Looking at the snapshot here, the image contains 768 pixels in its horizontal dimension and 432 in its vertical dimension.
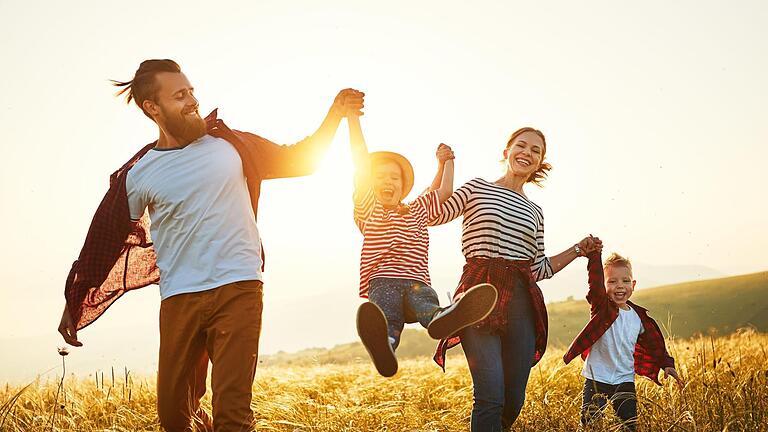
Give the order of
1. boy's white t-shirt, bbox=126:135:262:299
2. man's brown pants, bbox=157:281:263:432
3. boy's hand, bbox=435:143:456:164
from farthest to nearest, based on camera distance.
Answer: boy's hand, bbox=435:143:456:164, boy's white t-shirt, bbox=126:135:262:299, man's brown pants, bbox=157:281:263:432

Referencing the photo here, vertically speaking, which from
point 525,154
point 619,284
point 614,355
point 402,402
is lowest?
point 402,402

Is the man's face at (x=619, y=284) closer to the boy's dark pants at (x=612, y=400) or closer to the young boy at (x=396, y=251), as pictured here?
the boy's dark pants at (x=612, y=400)

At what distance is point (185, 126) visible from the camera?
4.33 metres

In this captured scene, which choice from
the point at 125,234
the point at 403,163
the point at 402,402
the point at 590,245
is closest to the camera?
the point at 125,234

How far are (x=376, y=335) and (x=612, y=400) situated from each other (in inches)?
70.0

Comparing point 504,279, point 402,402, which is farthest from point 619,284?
point 402,402

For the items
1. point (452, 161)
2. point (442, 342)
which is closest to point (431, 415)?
point (442, 342)

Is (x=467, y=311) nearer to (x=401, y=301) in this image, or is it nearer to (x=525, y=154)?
(x=401, y=301)

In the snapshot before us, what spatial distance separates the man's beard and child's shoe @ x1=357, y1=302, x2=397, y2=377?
1434 mm

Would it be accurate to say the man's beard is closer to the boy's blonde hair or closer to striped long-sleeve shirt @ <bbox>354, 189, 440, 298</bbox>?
striped long-sleeve shirt @ <bbox>354, 189, 440, 298</bbox>

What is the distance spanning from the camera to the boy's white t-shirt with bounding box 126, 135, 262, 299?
4.05 metres

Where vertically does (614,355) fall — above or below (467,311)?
below

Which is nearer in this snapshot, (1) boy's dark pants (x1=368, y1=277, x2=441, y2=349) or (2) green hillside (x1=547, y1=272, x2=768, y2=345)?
(1) boy's dark pants (x1=368, y1=277, x2=441, y2=349)

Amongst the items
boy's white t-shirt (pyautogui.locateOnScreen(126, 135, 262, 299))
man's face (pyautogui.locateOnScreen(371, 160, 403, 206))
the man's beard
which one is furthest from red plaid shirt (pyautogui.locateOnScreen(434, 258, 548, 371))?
the man's beard
